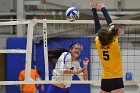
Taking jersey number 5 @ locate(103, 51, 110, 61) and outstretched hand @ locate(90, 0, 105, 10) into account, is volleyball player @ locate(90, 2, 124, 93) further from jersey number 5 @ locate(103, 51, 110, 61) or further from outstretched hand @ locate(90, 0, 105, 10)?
outstretched hand @ locate(90, 0, 105, 10)

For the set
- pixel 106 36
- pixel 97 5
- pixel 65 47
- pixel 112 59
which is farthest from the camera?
pixel 65 47

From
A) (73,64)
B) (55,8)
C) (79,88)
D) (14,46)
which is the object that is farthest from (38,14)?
(73,64)

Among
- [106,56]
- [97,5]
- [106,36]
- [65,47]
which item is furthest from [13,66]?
[106,36]

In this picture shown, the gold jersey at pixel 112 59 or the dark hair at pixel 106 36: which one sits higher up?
the dark hair at pixel 106 36

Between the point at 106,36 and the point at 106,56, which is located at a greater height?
the point at 106,36

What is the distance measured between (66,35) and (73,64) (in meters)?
3.88

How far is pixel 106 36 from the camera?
4656mm

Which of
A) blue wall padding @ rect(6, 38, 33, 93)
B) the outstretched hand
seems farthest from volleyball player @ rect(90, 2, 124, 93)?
blue wall padding @ rect(6, 38, 33, 93)

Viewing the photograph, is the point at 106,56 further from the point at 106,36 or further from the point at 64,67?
the point at 64,67

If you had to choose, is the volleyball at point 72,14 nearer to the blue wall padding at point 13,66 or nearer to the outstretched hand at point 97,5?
the outstretched hand at point 97,5

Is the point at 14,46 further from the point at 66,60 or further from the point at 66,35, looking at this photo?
the point at 66,60

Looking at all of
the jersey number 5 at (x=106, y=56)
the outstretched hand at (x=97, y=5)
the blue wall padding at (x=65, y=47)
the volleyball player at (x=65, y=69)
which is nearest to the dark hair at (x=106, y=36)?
the jersey number 5 at (x=106, y=56)

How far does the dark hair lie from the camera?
466 cm

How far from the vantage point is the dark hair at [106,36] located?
4.66 meters
